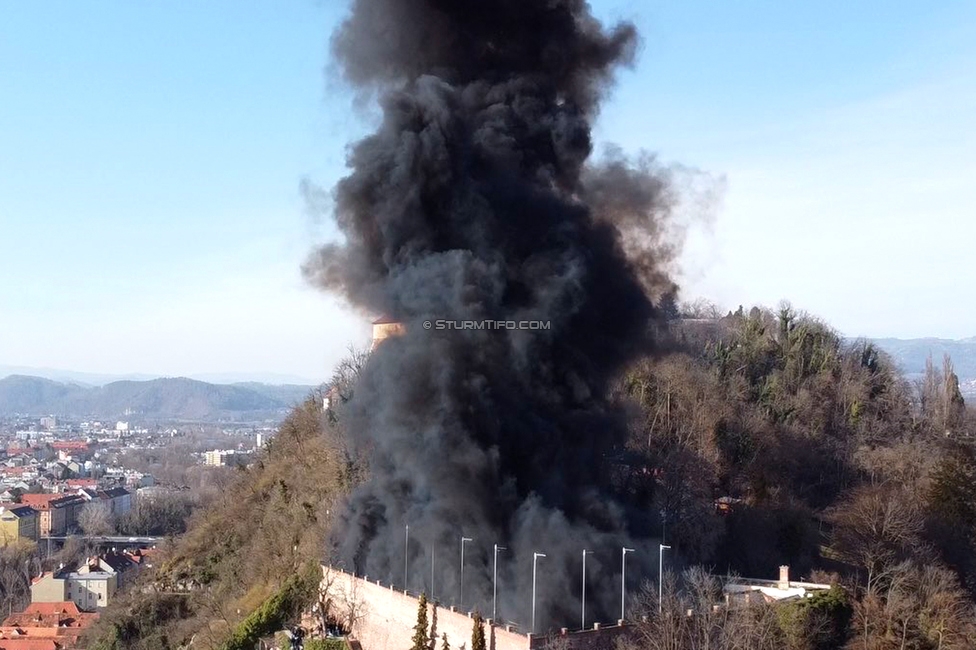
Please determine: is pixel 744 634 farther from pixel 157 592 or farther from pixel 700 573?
pixel 157 592

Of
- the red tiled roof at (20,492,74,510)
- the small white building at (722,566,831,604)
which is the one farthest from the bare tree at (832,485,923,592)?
the red tiled roof at (20,492,74,510)

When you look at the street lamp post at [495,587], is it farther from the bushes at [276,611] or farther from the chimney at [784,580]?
the chimney at [784,580]

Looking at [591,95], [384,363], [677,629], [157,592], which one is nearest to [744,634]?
[677,629]

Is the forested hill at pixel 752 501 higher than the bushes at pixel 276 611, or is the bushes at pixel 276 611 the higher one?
the forested hill at pixel 752 501

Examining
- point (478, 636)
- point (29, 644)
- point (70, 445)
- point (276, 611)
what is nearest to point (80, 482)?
point (70, 445)

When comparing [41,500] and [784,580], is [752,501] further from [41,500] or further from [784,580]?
[41,500]

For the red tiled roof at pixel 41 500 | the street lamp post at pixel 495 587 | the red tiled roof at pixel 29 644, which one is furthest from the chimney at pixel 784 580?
the red tiled roof at pixel 41 500

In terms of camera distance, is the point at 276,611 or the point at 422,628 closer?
the point at 422,628
